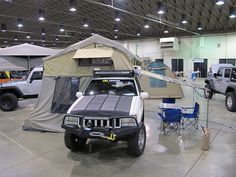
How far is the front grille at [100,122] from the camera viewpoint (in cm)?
443

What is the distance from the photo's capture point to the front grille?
14.5ft

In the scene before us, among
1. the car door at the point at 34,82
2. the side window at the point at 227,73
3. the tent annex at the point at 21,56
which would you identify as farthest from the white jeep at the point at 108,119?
the tent annex at the point at 21,56

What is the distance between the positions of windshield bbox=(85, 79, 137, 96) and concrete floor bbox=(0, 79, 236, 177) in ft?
3.86

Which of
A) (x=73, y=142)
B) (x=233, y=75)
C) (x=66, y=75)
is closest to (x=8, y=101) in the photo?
(x=66, y=75)

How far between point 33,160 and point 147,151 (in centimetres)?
228

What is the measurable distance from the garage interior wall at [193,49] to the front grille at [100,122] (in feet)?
73.1

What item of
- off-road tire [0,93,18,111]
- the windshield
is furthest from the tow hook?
off-road tire [0,93,18,111]

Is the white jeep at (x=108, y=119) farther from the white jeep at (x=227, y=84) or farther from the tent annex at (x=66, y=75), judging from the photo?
the white jeep at (x=227, y=84)

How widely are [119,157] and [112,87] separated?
1.60 m

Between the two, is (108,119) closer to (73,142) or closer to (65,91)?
(73,142)

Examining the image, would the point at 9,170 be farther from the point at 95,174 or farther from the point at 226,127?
the point at 226,127

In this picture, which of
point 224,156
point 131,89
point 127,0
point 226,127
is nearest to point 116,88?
point 131,89

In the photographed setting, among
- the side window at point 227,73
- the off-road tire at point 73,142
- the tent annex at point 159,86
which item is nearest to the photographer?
the off-road tire at point 73,142

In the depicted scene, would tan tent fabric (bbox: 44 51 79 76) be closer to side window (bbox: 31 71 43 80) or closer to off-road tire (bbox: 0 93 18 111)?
side window (bbox: 31 71 43 80)
